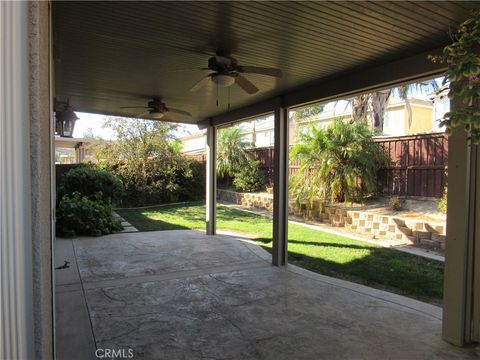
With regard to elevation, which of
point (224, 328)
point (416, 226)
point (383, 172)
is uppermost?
point (383, 172)

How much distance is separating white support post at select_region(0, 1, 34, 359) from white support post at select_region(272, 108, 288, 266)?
16.4ft

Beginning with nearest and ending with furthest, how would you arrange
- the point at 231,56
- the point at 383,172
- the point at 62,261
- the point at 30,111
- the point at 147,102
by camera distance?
the point at 30,111 < the point at 231,56 < the point at 62,261 < the point at 147,102 < the point at 383,172

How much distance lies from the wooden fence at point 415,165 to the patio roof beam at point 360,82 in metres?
4.24

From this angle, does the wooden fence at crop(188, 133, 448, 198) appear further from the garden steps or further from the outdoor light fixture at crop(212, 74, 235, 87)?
the outdoor light fixture at crop(212, 74, 235, 87)

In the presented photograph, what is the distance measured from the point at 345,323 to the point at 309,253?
287cm

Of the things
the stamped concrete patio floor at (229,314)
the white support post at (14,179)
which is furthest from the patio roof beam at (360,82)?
the white support post at (14,179)

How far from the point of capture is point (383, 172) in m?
9.02

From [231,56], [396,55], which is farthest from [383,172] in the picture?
[231,56]

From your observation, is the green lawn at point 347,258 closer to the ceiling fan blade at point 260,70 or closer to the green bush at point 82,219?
the green bush at point 82,219

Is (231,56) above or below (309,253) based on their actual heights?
above

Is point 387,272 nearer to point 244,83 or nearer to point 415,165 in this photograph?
point 244,83

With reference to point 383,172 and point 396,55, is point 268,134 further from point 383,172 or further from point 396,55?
point 396,55

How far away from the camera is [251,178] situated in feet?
43.9

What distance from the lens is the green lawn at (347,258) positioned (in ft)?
15.6
